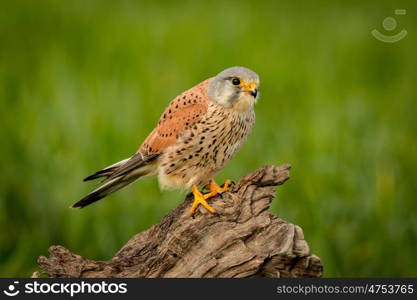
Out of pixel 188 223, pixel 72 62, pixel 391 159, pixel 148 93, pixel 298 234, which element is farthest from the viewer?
pixel 72 62

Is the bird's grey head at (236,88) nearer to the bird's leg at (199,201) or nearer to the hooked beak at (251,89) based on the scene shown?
the hooked beak at (251,89)

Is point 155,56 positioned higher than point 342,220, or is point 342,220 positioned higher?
point 155,56

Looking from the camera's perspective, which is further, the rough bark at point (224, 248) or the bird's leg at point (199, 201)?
the bird's leg at point (199, 201)

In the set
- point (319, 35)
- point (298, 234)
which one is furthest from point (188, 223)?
point (319, 35)

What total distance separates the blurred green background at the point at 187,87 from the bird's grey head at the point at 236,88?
2485mm

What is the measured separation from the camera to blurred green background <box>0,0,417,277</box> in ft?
26.5

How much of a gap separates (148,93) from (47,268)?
4.70 m

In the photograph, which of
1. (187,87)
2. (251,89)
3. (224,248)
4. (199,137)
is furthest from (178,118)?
(187,87)

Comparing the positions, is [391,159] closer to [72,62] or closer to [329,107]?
[329,107]

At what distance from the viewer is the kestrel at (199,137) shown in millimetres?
5480

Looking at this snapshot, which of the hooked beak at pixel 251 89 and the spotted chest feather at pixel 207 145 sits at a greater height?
the hooked beak at pixel 251 89

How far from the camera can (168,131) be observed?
585 cm

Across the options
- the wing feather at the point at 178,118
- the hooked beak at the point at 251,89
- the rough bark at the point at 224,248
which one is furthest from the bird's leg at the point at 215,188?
the hooked beak at the point at 251,89

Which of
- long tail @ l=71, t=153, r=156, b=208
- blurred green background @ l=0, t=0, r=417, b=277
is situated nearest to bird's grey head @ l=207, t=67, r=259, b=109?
long tail @ l=71, t=153, r=156, b=208
